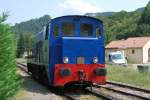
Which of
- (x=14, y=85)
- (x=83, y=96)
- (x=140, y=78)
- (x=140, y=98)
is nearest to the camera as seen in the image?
(x=14, y=85)

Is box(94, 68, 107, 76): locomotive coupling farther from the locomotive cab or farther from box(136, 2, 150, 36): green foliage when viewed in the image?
box(136, 2, 150, 36): green foliage

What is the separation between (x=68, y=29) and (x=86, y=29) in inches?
32.5

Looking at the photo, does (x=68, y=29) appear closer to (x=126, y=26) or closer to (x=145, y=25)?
(x=145, y=25)

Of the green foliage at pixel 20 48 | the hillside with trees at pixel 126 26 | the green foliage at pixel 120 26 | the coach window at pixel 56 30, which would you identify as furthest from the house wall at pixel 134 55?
the coach window at pixel 56 30

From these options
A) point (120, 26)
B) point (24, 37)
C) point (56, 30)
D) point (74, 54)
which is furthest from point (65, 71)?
point (120, 26)

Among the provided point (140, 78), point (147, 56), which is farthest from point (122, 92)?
point (147, 56)

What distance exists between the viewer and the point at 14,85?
1077cm

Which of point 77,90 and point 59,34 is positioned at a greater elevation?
point 59,34

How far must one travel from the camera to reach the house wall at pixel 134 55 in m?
71.4

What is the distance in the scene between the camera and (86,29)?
19266 millimetres

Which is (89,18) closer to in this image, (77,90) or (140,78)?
(77,90)

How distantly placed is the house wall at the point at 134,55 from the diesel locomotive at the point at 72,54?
52929mm

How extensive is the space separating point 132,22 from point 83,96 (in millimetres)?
119977

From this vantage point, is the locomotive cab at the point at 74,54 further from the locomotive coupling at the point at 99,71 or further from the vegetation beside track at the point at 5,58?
the vegetation beside track at the point at 5,58
